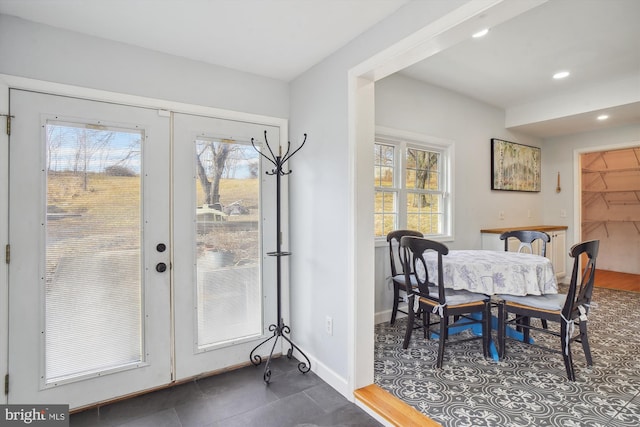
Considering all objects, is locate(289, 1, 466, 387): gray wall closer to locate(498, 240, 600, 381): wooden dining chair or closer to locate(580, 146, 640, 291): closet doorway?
locate(498, 240, 600, 381): wooden dining chair

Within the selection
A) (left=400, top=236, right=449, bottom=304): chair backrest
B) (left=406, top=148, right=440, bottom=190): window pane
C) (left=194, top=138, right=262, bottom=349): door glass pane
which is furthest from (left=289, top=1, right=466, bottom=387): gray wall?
(left=406, top=148, right=440, bottom=190): window pane

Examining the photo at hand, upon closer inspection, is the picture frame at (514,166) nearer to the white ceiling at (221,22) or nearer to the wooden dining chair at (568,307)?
the wooden dining chair at (568,307)

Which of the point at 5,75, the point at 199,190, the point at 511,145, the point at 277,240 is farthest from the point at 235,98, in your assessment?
the point at 511,145

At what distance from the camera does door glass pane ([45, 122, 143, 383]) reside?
6.57 feet

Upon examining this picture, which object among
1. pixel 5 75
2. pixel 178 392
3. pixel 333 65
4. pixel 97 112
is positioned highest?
pixel 333 65

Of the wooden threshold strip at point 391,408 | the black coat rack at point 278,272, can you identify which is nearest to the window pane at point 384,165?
the black coat rack at point 278,272

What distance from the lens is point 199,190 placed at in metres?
2.46

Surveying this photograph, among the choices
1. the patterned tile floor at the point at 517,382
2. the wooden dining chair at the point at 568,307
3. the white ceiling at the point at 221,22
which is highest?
the white ceiling at the point at 221,22

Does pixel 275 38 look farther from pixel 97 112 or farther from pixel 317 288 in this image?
pixel 317 288

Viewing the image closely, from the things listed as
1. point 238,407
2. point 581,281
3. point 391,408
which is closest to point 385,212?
point 581,281

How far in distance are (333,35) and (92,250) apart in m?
2.11

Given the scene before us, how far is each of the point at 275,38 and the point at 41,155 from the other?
1626 millimetres

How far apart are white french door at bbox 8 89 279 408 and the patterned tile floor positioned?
1.23 meters

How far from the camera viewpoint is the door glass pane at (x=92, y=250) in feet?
6.57
